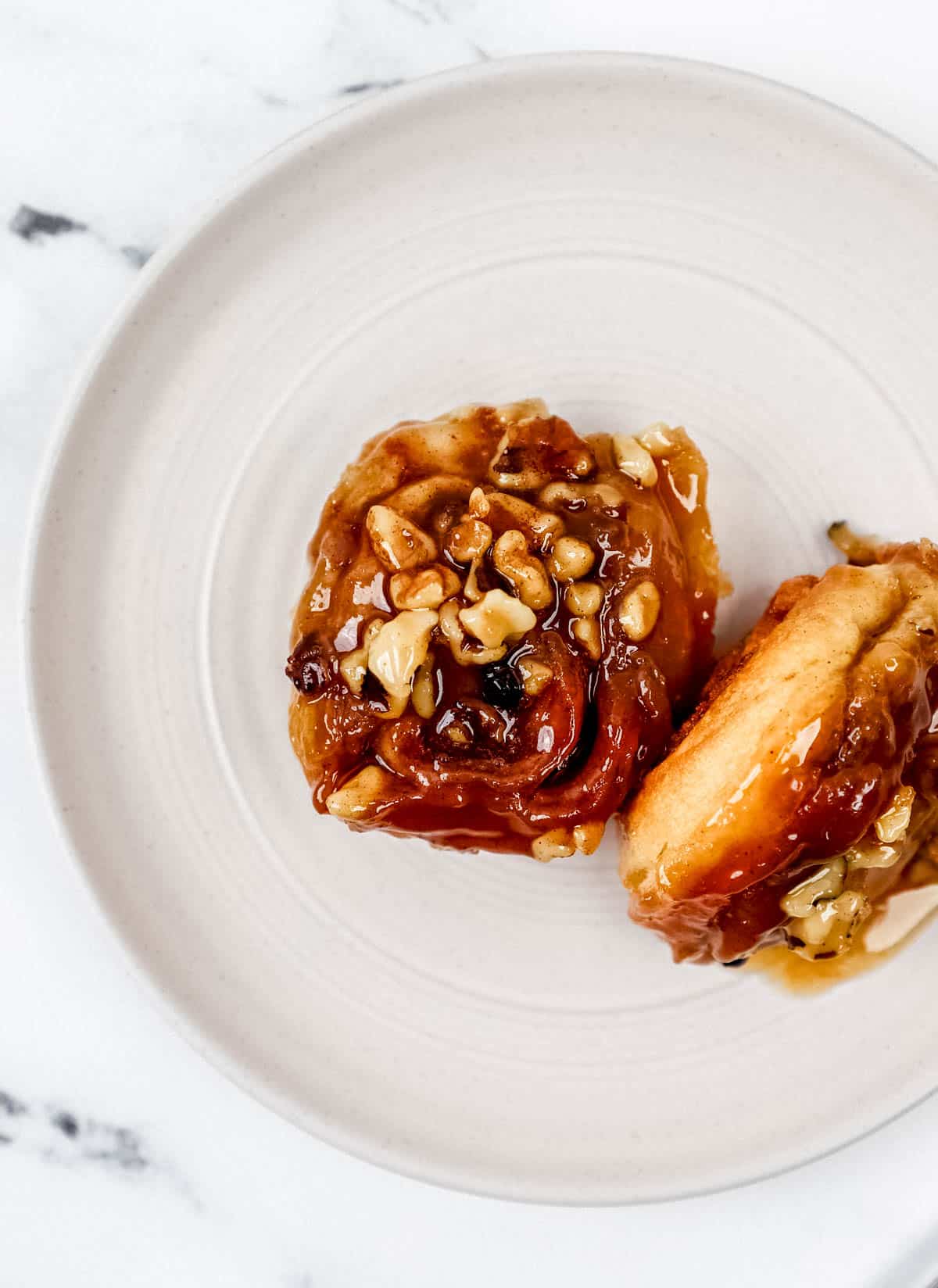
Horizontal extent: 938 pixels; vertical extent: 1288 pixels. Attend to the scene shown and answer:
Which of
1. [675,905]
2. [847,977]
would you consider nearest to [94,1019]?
[675,905]

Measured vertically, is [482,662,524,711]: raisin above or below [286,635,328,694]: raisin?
above

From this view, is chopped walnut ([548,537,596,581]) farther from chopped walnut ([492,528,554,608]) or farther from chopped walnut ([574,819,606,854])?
chopped walnut ([574,819,606,854])

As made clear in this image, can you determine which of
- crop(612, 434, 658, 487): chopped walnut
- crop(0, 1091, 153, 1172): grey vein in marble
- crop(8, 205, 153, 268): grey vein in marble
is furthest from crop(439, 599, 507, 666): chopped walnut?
crop(0, 1091, 153, 1172): grey vein in marble

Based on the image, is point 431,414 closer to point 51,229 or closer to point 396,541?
point 396,541

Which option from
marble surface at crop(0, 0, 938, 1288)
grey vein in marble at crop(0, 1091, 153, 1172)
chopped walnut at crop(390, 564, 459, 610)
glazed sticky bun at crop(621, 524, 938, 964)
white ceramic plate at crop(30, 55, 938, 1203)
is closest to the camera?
glazed sticky bun at crop(621, 524, 938, 964)

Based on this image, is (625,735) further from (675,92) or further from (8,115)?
(8,115)

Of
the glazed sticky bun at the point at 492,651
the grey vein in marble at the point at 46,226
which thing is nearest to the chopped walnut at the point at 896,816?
the glazed sticky bun at the point at 492,651

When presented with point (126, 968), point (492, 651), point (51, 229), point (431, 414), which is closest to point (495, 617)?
point (492, 651)
